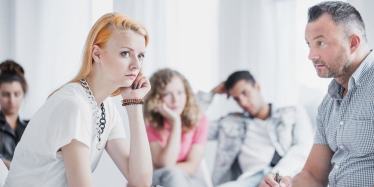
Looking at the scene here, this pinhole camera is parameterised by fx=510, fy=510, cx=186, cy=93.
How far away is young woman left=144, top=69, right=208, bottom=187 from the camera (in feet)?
7.99

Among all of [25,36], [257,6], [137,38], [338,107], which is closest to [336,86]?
[338,107]

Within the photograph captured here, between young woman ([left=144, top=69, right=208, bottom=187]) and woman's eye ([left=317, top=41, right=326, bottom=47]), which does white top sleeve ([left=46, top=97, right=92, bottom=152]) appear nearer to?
woman's eye ([left=317, top=41, right=326, bottom=47])

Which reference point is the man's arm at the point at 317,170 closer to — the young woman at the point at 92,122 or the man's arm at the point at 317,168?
the man's arm at the point at 317,168

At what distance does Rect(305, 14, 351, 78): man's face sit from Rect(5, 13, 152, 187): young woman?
1.63ft

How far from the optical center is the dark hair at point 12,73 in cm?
258

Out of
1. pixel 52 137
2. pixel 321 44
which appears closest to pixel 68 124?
pixel 52 137

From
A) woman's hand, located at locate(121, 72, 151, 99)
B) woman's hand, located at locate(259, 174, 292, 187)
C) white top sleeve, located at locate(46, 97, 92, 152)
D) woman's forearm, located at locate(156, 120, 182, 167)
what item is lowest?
woman's forearm, located at locate(156, 120, 182, 167)

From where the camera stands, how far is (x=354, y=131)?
A: 4.64 ft

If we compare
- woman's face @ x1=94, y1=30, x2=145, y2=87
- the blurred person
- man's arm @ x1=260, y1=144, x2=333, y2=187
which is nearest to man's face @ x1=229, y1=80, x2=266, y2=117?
the blurred person

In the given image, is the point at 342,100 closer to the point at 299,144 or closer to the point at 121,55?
the point at 121,55

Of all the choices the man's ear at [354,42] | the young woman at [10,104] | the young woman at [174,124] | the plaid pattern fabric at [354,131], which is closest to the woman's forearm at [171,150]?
the young woman at [174,124]

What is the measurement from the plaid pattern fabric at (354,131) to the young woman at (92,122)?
546mm

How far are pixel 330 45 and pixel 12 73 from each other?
1742 mm

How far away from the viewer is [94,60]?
138 cm
